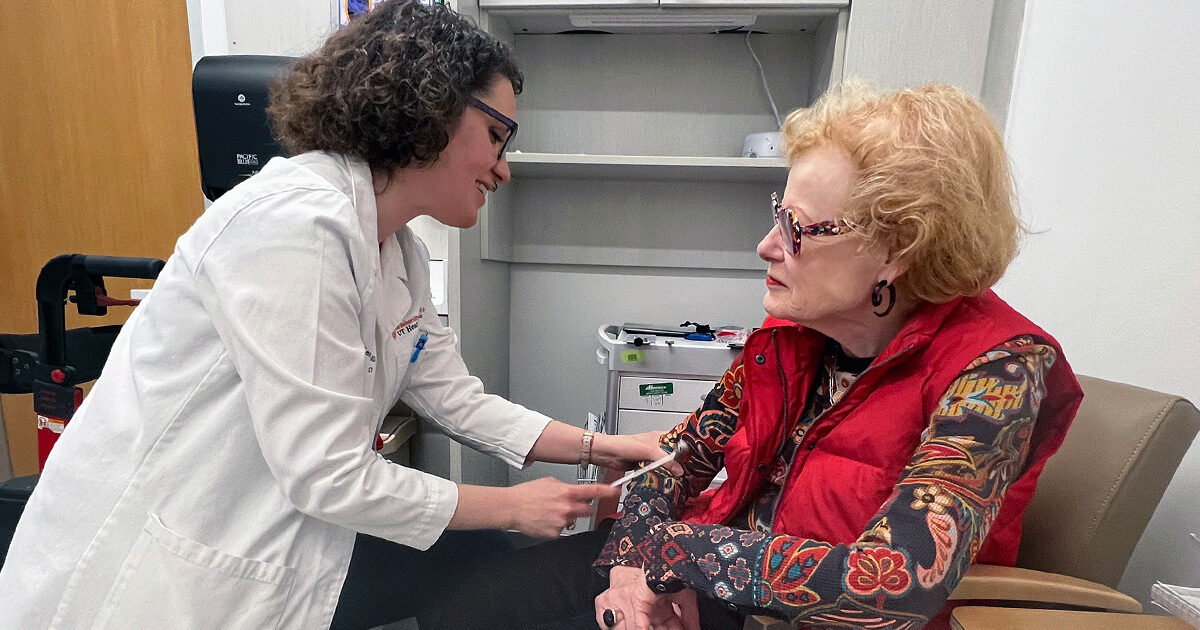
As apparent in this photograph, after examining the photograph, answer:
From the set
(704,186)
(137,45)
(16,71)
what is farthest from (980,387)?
(16,71)

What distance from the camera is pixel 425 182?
1.01 metres

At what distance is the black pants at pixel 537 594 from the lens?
3.11 feet

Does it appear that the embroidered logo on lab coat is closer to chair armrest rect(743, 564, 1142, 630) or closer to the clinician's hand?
the clinician's hand

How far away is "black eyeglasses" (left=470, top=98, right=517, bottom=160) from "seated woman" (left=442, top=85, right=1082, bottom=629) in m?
0.47

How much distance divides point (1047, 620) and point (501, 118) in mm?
1049

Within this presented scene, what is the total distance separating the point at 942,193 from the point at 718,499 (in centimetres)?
61

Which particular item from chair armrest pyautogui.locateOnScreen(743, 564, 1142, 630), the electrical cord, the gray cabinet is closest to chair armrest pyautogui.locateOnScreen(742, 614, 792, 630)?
chair armrest pyautogui.locateOnScreen(743, 564, 1142, 630)

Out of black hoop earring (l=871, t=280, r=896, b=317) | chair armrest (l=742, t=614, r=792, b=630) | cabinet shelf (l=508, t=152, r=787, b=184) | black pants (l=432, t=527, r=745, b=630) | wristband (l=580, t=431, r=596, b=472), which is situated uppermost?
cabinet shelf (l=508, t=152, r=787, b=184)

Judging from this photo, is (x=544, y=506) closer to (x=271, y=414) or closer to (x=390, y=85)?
(x=271, y=414)

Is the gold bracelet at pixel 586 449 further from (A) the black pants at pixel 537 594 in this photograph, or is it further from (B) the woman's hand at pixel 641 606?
(B) the woman's hand at pixel 641 606

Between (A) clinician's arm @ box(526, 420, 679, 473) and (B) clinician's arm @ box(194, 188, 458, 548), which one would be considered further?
(A) clinician's arm @ box(526, 420, 679, 473)

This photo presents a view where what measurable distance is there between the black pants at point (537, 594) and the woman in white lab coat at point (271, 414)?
0.42 ft

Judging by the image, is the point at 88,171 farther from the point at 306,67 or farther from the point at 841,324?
the point at 841,324

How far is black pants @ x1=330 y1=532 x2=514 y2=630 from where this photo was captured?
1.12 meters
